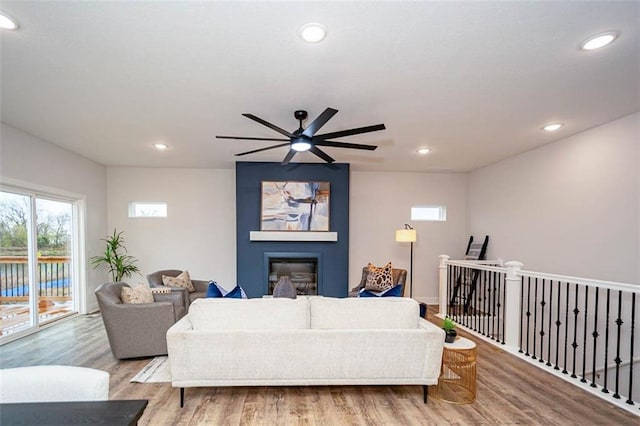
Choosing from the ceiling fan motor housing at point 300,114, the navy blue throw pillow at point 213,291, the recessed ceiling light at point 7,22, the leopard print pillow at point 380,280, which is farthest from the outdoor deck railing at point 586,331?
the recessed ceiling light at point 7,22

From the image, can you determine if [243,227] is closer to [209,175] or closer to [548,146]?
[209,175]

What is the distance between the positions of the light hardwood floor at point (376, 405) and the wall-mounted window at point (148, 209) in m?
3.42

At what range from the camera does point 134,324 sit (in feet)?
11.0

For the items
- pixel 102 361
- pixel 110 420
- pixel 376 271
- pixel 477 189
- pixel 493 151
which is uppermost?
pixel 493 151

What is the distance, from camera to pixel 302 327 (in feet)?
8.44

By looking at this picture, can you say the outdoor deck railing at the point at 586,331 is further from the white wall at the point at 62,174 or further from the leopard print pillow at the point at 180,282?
the white wall at the point at 62,174

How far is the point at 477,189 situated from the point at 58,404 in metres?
6.72

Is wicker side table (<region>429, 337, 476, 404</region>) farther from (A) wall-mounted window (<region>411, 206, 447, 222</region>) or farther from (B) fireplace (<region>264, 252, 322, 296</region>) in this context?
(A) wall-mounted window (<region>411, 206, 447, 222</region>)

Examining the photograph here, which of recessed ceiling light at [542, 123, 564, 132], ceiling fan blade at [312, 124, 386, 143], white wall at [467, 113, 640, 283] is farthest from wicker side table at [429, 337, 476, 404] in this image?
recessed ceiling light at [542, 123, 564, 132]

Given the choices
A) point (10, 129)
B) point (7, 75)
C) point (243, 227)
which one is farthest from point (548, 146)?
point (10, 129)

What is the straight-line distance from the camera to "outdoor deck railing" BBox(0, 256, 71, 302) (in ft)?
13.1

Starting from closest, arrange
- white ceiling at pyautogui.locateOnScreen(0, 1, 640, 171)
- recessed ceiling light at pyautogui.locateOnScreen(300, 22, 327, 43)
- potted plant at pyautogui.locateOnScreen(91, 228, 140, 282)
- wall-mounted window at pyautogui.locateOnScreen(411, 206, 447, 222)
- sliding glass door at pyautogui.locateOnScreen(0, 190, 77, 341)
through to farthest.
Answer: white ceiling at pyautogui.locateOnScreen(0, 1, 640, 171), recessed ceiling light at pyautogui.locateOnScreen(300, 22, 327, 43), sliding glass door at pyautogui.locateOnScreen(0, 190, 77, 341), potted plant at pyautogui.locateOnScreen(91, 228, 140, 282), wall-mounted window at pyautogui.locateOnScreen(411, 206, 447, 222)

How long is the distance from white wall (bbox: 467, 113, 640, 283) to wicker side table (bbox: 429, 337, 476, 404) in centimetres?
234

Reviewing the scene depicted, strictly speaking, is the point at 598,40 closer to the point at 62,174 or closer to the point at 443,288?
the point at 443,288
